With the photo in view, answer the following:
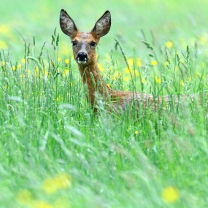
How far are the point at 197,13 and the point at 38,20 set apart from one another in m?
3.34

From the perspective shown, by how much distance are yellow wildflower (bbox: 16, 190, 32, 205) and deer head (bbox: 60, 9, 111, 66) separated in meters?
2.88

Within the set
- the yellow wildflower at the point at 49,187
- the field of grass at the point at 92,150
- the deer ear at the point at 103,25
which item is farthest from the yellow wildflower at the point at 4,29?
the yellow wildflower at the point at 49,187

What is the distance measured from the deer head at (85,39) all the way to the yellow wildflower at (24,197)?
2876mm

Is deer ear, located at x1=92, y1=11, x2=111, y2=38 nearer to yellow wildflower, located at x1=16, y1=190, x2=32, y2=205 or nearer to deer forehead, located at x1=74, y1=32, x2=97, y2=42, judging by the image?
deer forehead, located at x1=74, y1=32, x2=97, y2=42

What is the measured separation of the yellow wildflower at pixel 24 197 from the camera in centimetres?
478

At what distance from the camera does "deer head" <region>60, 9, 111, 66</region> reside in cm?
776

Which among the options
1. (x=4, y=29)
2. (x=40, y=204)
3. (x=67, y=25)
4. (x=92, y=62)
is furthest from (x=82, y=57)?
(x=4, y=29)

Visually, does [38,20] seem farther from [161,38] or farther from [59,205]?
[59,205]

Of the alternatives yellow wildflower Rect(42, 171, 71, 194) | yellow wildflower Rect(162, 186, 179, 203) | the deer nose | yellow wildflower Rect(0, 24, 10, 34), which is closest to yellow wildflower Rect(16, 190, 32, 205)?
yellow wildflower Rect(42, 171, 71, 194)

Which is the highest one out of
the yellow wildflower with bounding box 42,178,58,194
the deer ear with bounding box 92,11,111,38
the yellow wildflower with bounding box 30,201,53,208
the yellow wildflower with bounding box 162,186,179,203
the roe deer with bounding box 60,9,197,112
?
the deer ear with bounding box 92,11,111,38

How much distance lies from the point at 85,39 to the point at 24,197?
11.1ft

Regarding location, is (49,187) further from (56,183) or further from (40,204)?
(40,204)

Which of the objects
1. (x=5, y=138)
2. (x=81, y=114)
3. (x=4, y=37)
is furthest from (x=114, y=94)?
(x=4, y=37)

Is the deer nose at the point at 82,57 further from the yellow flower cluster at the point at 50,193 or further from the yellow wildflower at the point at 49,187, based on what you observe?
the yellow wildflower at the point at 49,187
